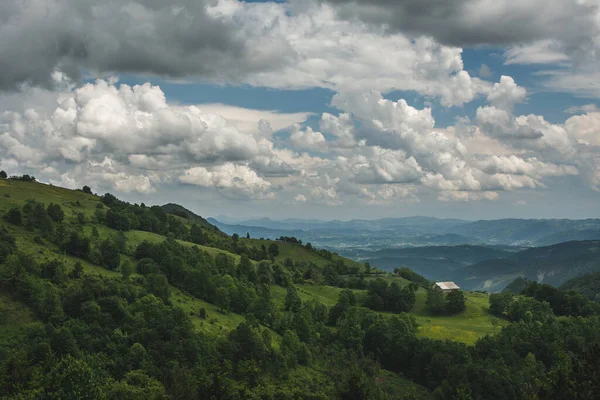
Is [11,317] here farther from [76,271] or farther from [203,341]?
[203,341]

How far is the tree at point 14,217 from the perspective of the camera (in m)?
167

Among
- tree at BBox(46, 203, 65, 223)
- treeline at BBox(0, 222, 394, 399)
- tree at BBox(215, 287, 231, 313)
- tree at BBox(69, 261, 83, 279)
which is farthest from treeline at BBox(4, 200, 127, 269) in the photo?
tree at BBox(215, 287, 231, 313)

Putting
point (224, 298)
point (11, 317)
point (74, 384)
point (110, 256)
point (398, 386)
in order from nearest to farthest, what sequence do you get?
1. point (74, 384)
2. point (11, 317)
3. point (398, 386)
4. point (224, 298)
5. point (110, 256)

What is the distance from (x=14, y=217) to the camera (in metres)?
167

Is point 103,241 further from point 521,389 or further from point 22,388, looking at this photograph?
point 521,389

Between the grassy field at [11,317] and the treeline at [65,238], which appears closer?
the grassy field at [11,317]

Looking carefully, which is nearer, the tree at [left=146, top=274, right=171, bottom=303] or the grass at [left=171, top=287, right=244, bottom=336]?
the grass at [left=171, top=287, right=244, bottom=336]

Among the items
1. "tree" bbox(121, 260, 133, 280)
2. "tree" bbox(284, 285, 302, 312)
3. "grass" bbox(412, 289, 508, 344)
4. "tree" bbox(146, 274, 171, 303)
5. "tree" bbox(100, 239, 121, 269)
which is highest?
"tree" bbox(100, 239, 121, 269)

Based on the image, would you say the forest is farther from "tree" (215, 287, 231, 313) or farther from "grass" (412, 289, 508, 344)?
"grass" (412, 289, 508, 344)

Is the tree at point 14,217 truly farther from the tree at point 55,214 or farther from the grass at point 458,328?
the grass at point 458,328

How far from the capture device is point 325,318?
18962cm

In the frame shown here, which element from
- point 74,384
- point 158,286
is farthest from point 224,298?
point 74,384

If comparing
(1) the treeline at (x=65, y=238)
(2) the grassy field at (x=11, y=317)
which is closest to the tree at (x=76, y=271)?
(1) the treeline at (x=65, y=238)

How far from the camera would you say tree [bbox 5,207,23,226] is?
16662 centimetres
